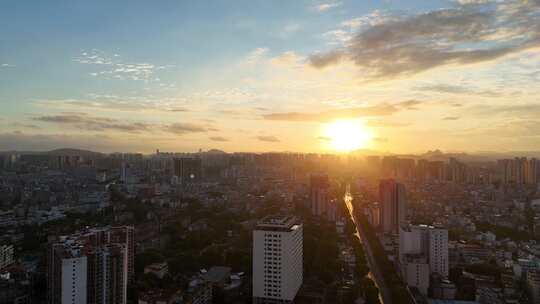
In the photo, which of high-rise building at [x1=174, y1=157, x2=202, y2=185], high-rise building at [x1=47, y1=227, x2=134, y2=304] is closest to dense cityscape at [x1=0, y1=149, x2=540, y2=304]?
high-rise building at [x1=47, y1=227, x2=134, y2=304]

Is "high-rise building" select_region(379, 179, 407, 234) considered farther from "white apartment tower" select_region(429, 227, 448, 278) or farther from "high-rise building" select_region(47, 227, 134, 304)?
"high-rise building" select_region(47, 227, 134, 304)

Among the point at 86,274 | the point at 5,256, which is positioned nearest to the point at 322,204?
the point at 5,256

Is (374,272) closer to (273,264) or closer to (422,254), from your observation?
(422,254)

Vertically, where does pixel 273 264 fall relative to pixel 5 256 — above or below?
above

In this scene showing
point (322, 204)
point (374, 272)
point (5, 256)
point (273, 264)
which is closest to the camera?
point (273, 264)

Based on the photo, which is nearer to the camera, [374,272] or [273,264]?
[273,264]

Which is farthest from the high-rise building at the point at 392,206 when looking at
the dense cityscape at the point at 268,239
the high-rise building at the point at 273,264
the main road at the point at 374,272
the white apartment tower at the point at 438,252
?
the high-rise building at the point at 273,264

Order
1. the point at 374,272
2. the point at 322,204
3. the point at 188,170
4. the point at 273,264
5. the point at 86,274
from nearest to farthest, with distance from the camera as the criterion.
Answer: the point at 86,274 < the point at 273,264 < the point at 374,272 < the point at 322,204 < the point at 188,170

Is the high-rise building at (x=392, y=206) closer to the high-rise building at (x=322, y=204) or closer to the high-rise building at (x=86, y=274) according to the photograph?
the high-rise building at (x=322, y=204)
